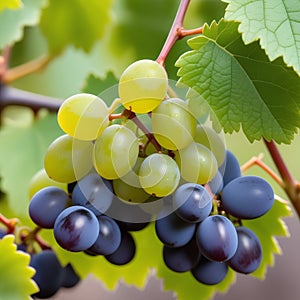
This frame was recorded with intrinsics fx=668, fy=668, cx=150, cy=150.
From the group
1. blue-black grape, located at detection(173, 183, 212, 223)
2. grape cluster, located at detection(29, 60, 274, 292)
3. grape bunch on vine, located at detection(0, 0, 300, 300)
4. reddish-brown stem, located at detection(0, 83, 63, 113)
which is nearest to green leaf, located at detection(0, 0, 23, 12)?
grape bunch on vine, located at detection(0, 0, 300, 300)

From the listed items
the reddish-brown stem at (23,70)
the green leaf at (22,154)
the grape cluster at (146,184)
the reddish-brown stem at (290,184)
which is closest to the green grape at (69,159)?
the grape cluster at (146,184)

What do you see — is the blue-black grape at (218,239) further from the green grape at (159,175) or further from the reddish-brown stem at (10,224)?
the reddish-brown stem at (10,224)

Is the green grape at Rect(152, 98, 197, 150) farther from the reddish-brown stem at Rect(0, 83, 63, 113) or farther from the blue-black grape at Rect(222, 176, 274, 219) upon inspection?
the reddish-brown stem at Rect(0, 83, 63, 113)

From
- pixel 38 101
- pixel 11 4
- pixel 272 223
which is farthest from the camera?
pixel 38 101

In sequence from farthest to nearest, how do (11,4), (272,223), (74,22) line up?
(74,22) < (272,223) < (11,4)

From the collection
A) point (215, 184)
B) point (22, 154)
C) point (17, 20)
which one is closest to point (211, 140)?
point (215, 184)

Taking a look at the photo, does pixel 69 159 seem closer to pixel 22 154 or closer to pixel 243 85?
pixel 243 85

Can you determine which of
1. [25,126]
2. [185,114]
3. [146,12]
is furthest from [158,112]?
[146,12]
